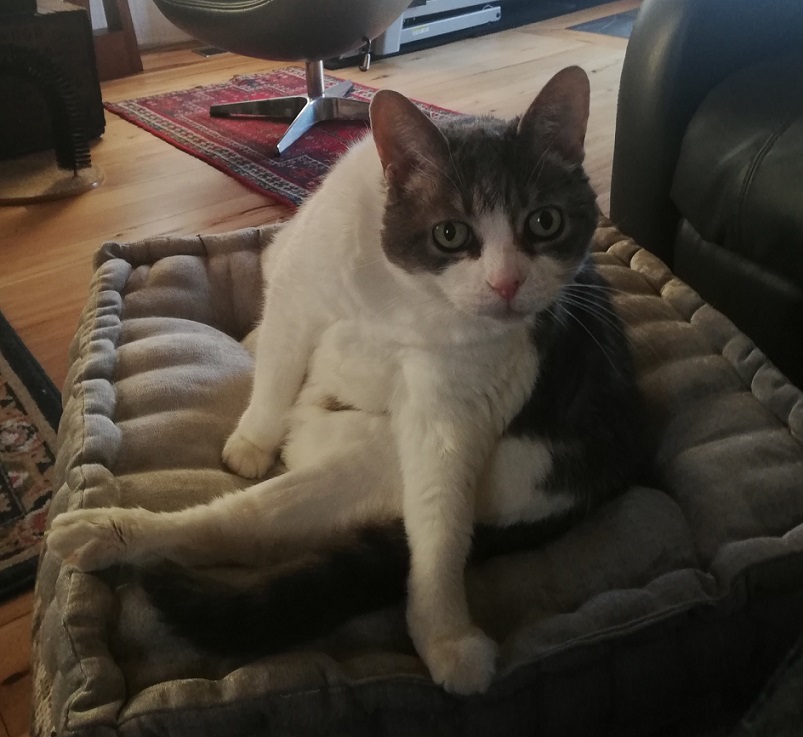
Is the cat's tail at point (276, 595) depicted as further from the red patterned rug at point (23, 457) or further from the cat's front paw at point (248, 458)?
the red patterned rug at point (23, 457)

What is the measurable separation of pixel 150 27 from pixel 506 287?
382cm

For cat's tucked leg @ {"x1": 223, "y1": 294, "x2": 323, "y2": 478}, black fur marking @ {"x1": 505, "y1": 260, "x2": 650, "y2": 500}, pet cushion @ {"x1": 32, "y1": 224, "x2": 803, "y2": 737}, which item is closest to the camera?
pet cushion @ {"x1": 32, "y1": 224, "x2": 803, "y2": 737}

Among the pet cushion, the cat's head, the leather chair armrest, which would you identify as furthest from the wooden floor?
the cat's head

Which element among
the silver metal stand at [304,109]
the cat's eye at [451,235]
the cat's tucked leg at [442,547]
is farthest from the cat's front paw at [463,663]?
the silver metal stand at [304,109]

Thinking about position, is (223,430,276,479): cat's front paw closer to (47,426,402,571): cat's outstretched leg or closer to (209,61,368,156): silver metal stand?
(47,426,402,571): cat's outstretched leg

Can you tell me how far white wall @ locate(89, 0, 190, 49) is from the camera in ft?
12.7

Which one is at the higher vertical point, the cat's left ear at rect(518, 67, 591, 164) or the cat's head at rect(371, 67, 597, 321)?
the cat's left ear at rect(518, 67, 591, 164)

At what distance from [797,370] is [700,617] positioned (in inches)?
29.0

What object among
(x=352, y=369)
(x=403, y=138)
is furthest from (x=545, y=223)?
(x=352, y=369)

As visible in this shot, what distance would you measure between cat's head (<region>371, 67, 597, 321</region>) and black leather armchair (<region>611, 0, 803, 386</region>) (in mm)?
542

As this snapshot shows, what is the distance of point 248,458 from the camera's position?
1.18m

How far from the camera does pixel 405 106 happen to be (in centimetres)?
89

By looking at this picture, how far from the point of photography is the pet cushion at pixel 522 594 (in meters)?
0.83

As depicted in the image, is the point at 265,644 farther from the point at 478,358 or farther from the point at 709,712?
the point at 709,712
